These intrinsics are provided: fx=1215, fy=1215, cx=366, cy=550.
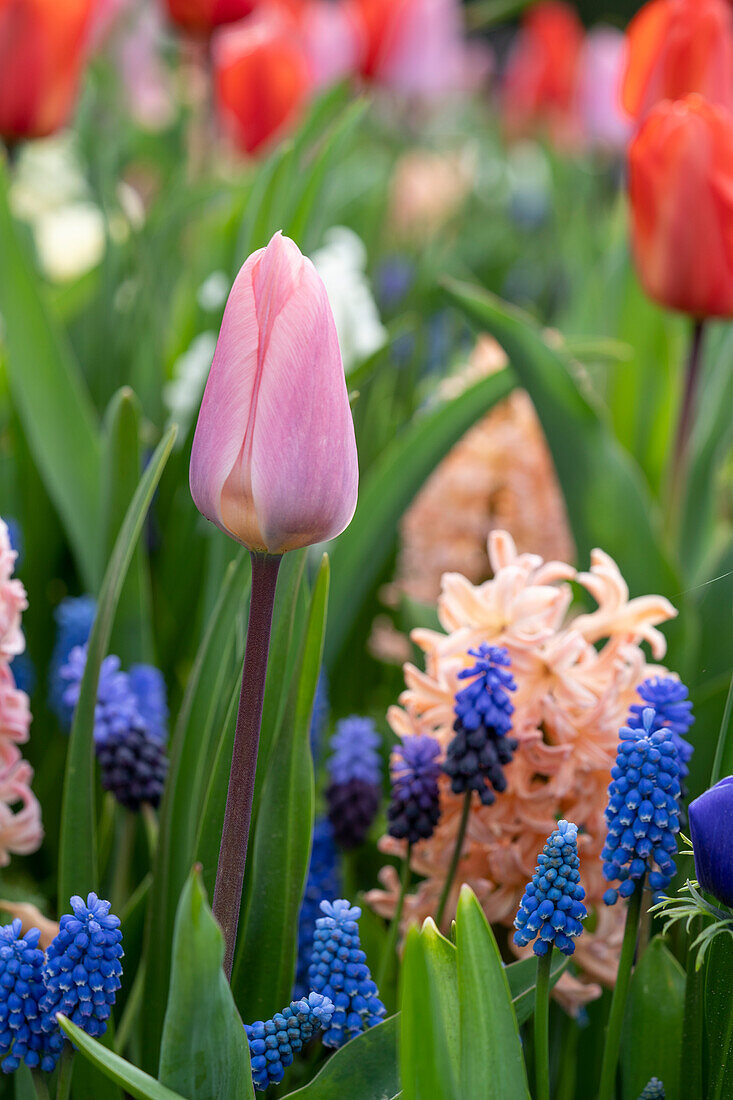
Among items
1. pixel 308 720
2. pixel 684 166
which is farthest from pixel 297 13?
pixel 308 720

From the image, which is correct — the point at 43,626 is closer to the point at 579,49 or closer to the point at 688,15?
the point at 688,15

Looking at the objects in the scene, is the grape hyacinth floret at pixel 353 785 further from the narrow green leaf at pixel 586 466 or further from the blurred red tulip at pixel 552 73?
the blurred red tulip at pixel 552 73

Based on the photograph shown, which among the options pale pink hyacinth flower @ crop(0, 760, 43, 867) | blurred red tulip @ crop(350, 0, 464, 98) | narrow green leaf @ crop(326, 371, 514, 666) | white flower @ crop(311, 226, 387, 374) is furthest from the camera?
blurred red tulip @ crop(350, 0, 464, 98)

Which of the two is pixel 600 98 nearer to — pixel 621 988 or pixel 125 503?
pixel 125 503

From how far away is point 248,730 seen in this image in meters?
0.45

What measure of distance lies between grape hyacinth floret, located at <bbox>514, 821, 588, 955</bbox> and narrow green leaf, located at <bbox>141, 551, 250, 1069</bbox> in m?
0.18

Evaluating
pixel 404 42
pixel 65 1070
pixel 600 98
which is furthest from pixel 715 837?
pixel 600 98

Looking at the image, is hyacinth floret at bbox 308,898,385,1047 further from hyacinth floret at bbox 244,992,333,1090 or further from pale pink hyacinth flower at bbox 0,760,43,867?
pale pink hyacinth flower at bbox 0,760,43,867

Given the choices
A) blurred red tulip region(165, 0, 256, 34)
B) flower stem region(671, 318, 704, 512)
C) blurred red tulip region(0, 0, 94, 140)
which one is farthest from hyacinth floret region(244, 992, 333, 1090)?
blurred red tulip region(165, 0, 256, 34)

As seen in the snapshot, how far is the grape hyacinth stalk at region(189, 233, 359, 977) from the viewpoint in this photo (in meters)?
0.42

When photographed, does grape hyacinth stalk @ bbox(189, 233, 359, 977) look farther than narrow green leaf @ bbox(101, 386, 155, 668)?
No

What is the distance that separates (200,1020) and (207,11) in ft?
5.34

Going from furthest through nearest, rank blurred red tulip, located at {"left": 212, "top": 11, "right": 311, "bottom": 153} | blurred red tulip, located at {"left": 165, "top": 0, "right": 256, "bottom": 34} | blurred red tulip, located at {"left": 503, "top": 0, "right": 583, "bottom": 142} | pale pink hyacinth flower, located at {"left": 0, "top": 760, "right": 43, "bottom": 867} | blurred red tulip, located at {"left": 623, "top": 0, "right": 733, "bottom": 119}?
1. blurred red tulip, located at {"left": 503, "top": 0, "right": 583, "bottom": 142}
2. blurred red tulip, located at {"left": 165, "top": 0, "right": 256, "bottom": 34}
3. blurred red tulip, located at {"left": 212, "top": 11, "right": 311, "bottom": 153}
4. blurred red tulip, located at {"left": 623, "top": 0, "right": 733, "bottom": 119}
5. pale pink hyacinth flower, located at {"left": 0, "top": 760, "right": 43, "bottom": 867}

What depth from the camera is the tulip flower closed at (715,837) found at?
0.43 m
